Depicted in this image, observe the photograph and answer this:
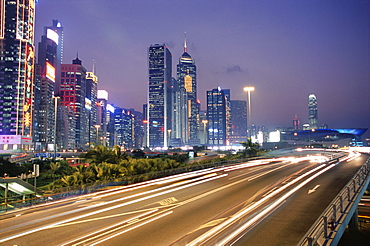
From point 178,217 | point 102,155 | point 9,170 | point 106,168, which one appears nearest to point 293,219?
point 178,217

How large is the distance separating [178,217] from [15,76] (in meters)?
160

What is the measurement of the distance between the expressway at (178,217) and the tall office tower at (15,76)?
14160 cm

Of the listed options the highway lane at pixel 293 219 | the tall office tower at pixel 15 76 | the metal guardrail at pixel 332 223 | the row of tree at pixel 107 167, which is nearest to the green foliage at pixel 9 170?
the row of tree at pixel 107 167

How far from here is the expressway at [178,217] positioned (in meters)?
11.3

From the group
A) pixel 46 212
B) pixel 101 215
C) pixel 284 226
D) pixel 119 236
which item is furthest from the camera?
pixel 46 212

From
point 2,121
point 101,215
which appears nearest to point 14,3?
point 2,121

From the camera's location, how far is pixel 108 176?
26.2m

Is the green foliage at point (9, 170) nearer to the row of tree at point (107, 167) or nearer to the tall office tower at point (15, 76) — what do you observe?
the row of tree at point (107, 167)

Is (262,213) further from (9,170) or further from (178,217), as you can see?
(9,170)

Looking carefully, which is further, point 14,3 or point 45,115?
point 45,115

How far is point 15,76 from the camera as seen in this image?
480 feet

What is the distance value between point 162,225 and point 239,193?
8454 mm

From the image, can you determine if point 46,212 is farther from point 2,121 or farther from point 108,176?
point 2,121

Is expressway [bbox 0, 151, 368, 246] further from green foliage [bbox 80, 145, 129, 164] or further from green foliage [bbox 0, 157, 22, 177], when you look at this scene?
green foliage [bbox 0, 157, 22, 177]
